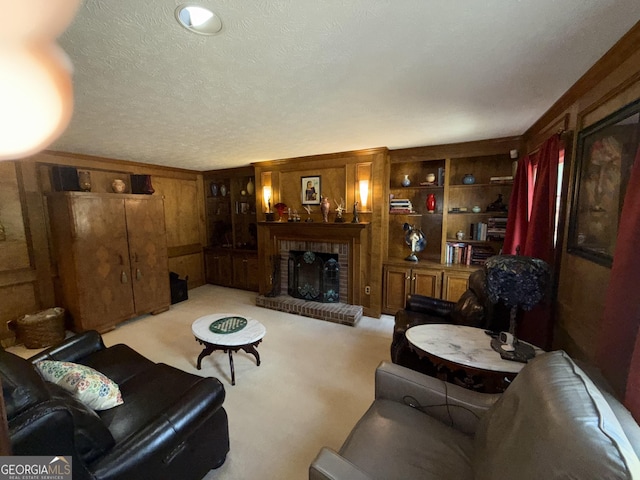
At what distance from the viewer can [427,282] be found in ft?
11.3

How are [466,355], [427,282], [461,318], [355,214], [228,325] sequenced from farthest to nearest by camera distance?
1. [355,214]
2. [427,282]
3. [228,325]
4. [461,318]
5. [466,355]

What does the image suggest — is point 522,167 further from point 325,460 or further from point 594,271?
point 325,460

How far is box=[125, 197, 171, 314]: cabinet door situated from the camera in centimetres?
366

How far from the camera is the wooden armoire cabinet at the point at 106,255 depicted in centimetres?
313

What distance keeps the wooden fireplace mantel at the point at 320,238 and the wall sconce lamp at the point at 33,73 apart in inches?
103

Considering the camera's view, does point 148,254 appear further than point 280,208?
No

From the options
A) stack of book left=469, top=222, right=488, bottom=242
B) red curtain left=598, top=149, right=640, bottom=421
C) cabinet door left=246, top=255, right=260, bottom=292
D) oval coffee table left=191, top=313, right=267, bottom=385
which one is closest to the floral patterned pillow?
oval coffee table left=191, top=313, right=267, bottom=385

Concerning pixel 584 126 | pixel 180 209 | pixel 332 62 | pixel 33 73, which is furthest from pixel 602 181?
pixel 180 209

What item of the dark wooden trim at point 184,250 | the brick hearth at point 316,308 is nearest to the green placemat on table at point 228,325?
the brick hearth at point 316,308

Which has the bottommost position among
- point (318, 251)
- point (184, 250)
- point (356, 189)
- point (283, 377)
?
point (283, 377)

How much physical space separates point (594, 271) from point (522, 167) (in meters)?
1.55

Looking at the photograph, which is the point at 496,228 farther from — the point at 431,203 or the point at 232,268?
the point at 232,268

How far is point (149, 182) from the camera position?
4055mm

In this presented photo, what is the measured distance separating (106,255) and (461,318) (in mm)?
4107
